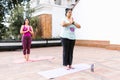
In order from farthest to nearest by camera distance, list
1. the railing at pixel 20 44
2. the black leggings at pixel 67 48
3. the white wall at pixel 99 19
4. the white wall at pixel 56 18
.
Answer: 1. the white wall at pixel 56 18
2. the railing at pixel 20 44
3. the white wall at pixel 99 19
4. the black leggings at pixel 67 48

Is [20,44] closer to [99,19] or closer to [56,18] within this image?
[56,18]

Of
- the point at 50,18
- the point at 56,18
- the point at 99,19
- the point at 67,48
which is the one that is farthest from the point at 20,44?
the point at 67,48

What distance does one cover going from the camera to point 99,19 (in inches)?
509

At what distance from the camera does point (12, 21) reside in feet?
61.3

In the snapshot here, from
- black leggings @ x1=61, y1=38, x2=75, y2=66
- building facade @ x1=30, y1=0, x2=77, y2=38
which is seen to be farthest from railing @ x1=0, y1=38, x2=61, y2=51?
black leggings @ x1=61, y1=38, x2=75, y2=66

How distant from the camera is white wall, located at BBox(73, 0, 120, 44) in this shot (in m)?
11.0

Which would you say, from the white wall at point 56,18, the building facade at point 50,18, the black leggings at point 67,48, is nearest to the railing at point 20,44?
the white wall at point 56,18

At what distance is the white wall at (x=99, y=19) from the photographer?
1102 cm

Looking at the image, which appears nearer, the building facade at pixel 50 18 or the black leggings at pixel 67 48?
the black leggings at pixel 67 48

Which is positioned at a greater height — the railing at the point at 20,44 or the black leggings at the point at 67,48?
the black leggings at the point at 67,48

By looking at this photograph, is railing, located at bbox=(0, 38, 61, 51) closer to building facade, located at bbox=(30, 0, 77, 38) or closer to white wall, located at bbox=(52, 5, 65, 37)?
white wall, located at bbox=(52, 5, 65, 37)

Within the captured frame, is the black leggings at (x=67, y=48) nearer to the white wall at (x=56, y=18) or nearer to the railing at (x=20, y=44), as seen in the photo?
the railing at (x=20, y=44)

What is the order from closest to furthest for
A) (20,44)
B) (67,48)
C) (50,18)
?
(67,48) → (20,44) → (50,18)

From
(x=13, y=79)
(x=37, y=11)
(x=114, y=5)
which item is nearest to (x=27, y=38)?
(x=13, y=79)
